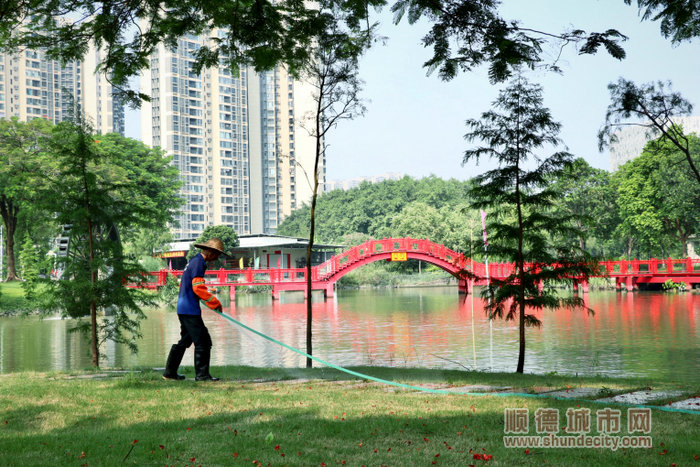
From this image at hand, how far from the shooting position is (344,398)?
6312 mm

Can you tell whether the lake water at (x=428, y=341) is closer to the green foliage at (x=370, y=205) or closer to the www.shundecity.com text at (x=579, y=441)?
the www.shundecity.com text at (x=579, y=441)

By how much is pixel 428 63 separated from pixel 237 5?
1.98 metres

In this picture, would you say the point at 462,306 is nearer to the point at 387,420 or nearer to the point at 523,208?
the point at 523,208

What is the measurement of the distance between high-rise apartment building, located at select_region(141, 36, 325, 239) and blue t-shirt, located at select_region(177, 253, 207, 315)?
245 ft

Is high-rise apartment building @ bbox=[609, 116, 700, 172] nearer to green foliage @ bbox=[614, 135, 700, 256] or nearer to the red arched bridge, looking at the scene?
green foliage @ bbox=[614, 135, 700, 256]

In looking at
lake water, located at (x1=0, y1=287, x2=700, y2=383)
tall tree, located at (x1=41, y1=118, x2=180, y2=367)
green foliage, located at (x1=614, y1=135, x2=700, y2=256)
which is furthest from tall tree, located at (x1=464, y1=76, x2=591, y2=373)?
green foliage, located at (x1=614, y1=135, x2=700, y2=256)

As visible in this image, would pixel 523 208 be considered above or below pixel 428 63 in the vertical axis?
below

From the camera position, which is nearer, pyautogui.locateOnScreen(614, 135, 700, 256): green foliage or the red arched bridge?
the red arched bridge

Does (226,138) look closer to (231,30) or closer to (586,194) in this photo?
(586,194)

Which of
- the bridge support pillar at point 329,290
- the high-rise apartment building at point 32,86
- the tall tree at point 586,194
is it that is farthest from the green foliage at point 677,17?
the high-rise apartment building at point 32,86

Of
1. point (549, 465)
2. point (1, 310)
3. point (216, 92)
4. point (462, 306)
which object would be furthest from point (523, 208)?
point (216, 92)

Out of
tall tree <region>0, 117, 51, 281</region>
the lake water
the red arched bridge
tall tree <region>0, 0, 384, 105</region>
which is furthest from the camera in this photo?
the red arched bridge

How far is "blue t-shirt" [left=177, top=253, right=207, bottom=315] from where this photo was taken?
24.3ft

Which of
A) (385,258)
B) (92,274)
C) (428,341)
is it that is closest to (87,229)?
(92,274)
